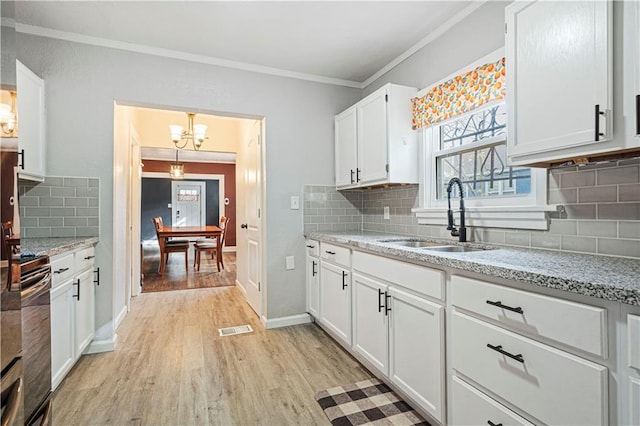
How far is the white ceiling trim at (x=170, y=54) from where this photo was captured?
234cm

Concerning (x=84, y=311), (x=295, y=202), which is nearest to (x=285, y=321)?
(x=295, y=202)

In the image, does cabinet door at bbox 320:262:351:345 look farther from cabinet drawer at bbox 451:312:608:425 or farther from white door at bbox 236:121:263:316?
cabinet drawer at bbox 451:312:608:425

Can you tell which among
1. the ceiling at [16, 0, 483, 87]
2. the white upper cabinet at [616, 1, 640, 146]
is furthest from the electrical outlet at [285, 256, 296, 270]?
the white upper cabinet at [616, 1, 640, 146]

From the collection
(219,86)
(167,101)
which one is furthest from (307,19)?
(167,101)

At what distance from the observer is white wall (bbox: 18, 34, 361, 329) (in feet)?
7.88

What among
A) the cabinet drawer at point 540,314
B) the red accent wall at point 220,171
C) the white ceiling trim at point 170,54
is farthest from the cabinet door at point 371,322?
the red accent wall at point 220,171

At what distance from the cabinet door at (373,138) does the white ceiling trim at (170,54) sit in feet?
2.19

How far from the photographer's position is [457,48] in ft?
7.19

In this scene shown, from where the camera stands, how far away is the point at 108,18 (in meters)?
2.20

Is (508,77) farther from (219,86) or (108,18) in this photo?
(108,18)

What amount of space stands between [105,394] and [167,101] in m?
2.12

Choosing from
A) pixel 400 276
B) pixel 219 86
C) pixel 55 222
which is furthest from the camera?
pixel 219 86

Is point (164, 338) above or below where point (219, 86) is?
below

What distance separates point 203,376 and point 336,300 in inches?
41.0
